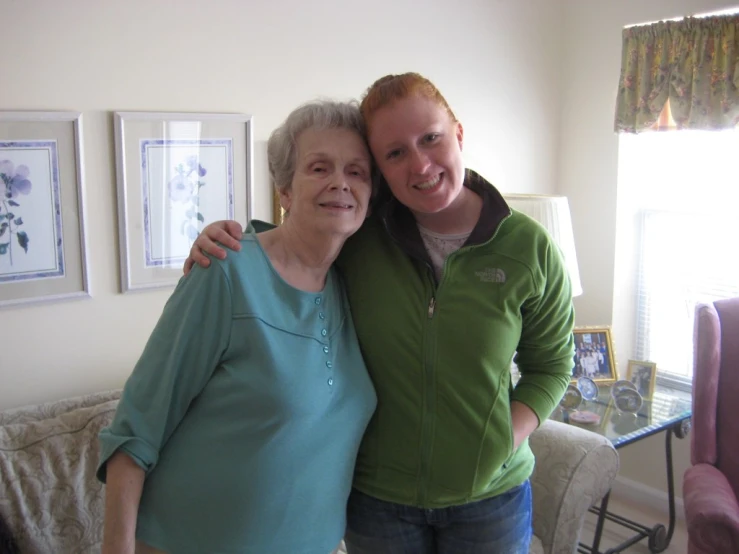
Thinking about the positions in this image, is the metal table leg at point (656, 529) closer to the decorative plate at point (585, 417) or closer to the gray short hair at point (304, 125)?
the decorative plate at point (585, 417)

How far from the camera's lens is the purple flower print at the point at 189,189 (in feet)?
7.65

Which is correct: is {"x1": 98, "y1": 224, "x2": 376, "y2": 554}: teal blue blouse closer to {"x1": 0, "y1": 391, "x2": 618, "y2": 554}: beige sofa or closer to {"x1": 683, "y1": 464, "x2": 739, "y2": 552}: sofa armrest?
{"x1": 0, "y1": 391, "x2": 618, "y2": 554}: beige sofa

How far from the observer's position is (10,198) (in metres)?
2.01

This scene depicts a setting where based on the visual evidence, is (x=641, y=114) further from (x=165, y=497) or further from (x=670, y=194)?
(x=165, y=497)

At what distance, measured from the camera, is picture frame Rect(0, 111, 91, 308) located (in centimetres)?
200

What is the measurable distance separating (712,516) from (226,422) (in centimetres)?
148

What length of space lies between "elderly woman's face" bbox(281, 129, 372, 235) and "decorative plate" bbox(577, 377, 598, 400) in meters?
1.71

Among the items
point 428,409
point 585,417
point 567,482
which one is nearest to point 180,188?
point 428,409

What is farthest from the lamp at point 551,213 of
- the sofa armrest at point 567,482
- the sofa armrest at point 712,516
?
the sofa armrest at point 712,516

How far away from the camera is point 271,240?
1.32 m

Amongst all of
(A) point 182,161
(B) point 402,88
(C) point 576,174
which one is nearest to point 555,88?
(C) point 576,174

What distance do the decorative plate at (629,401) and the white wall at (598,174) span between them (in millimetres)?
654

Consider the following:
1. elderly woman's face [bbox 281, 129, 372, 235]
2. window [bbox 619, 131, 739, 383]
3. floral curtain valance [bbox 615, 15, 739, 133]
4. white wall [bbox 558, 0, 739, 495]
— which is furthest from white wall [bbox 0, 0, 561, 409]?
elderly woman's face [bbox 281, 129, 372, 235]

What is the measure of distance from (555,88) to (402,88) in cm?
236
